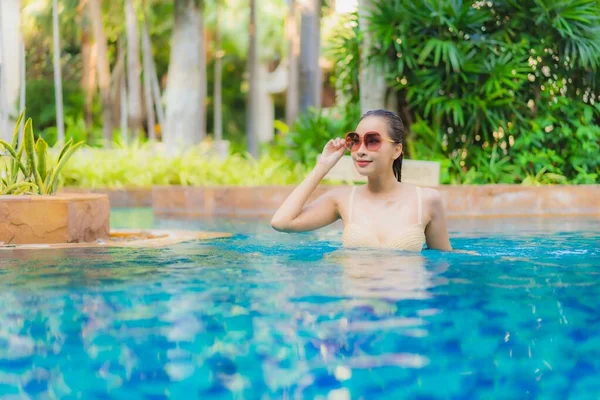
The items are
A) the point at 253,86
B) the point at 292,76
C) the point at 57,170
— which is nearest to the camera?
the point at 57,170

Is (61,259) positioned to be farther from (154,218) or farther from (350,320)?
(154,218)

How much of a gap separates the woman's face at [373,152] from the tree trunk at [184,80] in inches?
497

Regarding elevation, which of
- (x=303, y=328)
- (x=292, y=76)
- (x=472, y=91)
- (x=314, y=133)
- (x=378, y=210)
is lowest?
(x=303, y=328)

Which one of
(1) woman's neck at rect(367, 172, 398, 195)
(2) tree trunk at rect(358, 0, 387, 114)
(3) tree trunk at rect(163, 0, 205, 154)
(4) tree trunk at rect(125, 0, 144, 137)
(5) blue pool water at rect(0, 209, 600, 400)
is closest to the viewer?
(5) blue pool water at rect(0, 209, 600, 400)

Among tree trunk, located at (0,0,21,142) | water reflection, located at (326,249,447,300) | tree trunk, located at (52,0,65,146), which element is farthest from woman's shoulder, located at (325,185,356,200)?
tree trunk, located at (52,0,65,146)

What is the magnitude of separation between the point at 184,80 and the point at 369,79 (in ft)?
22.1

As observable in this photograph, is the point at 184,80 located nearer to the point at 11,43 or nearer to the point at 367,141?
the point at 11,43

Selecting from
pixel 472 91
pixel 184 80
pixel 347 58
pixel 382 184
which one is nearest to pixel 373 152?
pixel 382 184

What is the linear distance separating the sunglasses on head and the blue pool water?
63cm

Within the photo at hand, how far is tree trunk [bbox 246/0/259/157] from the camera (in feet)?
76.0

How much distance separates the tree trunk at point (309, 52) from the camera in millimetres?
20188

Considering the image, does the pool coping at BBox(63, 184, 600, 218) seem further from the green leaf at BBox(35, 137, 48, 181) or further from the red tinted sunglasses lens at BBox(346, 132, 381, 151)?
the red tinted sunglasses lens at BBox(346, 132, 381, 151)

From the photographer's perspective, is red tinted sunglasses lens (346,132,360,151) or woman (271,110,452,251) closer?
red tinted sunglasses lens (346,132,360,151)

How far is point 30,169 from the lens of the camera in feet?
24.7
